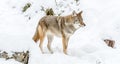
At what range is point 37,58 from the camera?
389 inches

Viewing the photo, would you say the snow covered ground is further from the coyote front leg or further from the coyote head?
the coyote head

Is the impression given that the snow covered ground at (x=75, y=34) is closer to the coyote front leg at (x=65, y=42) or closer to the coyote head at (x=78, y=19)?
the coyote front leg at (x=65, y=42)

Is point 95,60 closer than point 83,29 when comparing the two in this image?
Yes

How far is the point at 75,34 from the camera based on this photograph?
42.9 feet

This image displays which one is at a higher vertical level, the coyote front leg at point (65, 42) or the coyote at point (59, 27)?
the coyote at point (59, 27)

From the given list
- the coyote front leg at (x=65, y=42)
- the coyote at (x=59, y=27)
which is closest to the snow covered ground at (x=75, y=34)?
the coyote front leg at (x=65, y=42)

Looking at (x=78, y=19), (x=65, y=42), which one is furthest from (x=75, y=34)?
(x=78, y=19)

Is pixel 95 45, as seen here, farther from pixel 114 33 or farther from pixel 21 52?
pixel 21 52

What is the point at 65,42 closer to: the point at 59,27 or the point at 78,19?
the point at 59,27

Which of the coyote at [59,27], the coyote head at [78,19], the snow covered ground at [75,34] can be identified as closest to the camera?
the snow covered ground at [75,34]

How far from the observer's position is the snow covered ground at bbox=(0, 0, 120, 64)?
1028cm

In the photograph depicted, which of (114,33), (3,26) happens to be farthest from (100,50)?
(3,26)

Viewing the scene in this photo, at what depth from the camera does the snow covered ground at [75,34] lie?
33.7 ft

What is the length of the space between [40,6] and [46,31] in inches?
182
